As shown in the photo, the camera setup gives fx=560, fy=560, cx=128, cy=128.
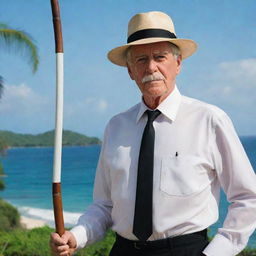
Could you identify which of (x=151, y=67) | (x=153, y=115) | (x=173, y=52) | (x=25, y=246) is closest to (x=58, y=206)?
(x=153, y=115)

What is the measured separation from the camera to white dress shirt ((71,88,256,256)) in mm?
2342

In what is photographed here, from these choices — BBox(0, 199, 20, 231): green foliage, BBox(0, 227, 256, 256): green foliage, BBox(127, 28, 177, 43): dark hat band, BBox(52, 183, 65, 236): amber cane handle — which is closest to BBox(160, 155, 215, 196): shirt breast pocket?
BBox(52, 183, 65, 236): amber cane handle

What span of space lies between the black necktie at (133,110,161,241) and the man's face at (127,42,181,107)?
18 centimetres

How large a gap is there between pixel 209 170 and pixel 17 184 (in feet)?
221

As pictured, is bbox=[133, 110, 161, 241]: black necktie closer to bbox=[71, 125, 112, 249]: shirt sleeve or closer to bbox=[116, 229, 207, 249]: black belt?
bbox=[116, 229, 207, 249]: black belt

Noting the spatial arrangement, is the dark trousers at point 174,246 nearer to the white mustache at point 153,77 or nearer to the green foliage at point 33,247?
the white mustache at point 153,77

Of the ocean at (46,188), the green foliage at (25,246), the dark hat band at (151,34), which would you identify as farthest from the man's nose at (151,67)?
the ocean at (46,188)

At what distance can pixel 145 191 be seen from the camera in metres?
2.39

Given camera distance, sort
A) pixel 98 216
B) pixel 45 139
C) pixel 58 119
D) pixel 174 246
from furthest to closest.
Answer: pixel 45 139 < pixel 98 216 < pixel 174 246 < pixel 58 119

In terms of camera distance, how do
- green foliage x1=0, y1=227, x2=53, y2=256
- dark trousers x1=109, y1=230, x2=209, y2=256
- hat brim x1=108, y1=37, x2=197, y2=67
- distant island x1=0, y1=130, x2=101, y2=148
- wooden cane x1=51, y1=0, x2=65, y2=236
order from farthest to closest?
1. distant island x1=0, y1=130, x2=101, y2=148
2. green foliage x1=0, y1=227, x2=53, y2=256
3. hat brim x1=108, y1=37, x2=197, y2=67
4. dark trousers x1=109, y1=230, x2=209, y2=256
5. wooden cane x1=51, y1=0, x2=65, y2=236

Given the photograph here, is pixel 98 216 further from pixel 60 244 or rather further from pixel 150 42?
pixel 150 42

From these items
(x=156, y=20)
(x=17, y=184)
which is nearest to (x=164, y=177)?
(x=156, y=20)

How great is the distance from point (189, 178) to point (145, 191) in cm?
20

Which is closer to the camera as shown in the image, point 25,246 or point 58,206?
point 58,206
